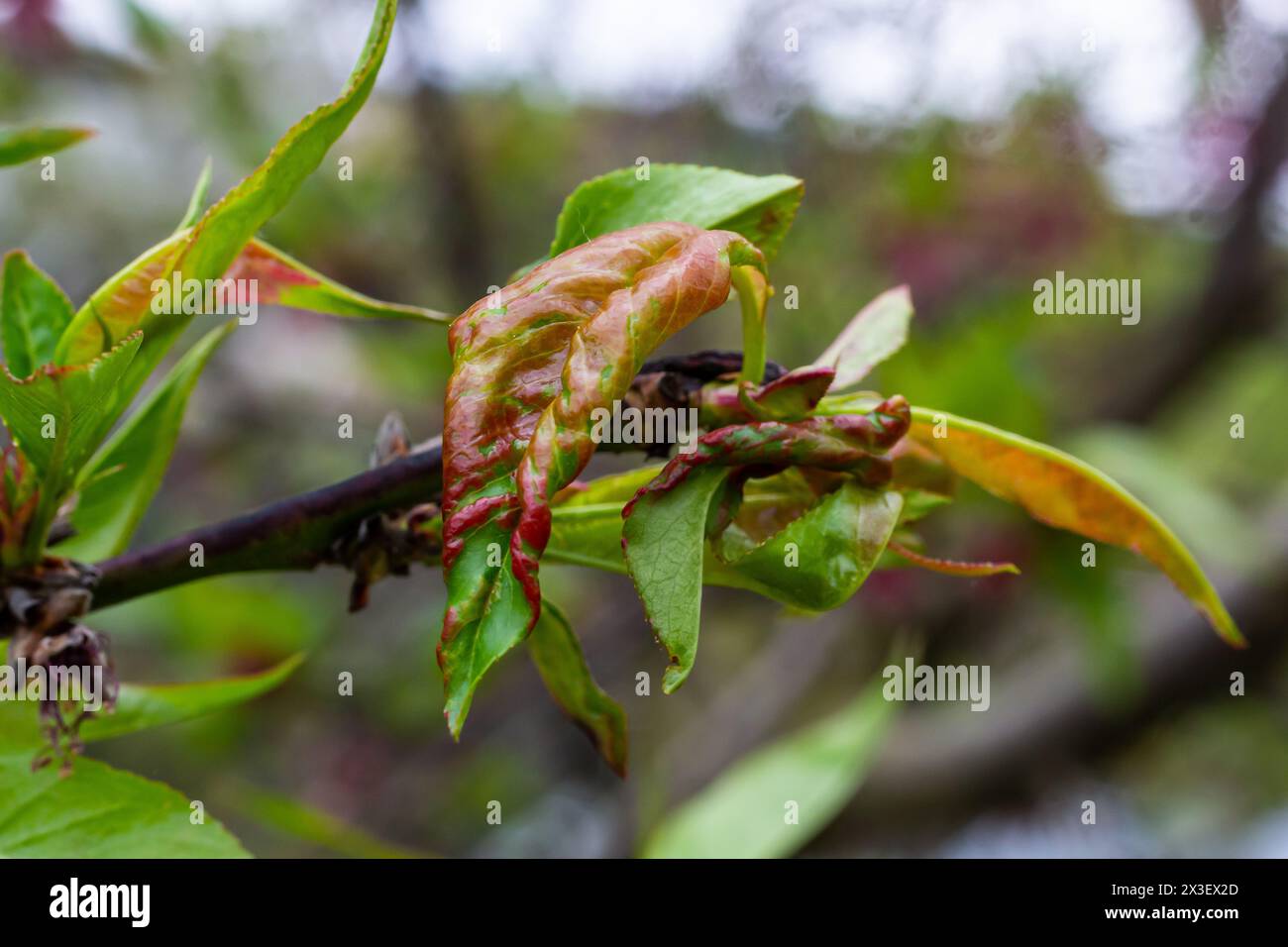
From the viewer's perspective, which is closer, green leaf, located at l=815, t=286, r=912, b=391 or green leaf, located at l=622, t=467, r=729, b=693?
green leaf, located at l=622, t=467, r=729, b=693

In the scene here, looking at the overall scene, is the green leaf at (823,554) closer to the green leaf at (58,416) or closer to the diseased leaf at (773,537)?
the diseased leaf at (773,537)

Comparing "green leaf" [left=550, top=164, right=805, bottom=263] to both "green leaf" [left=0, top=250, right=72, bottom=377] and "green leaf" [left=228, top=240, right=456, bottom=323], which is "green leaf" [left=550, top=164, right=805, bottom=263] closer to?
"green leaf" [left=228, top=240, right=456, bottom=323]

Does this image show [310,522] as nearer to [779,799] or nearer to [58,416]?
[58,416]

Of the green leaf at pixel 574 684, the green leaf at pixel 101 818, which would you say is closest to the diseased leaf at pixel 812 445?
the green leaf at pixel 574 684

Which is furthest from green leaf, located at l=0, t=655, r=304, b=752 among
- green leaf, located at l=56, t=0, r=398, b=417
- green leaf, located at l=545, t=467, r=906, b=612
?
green leaf, located at l=545, t=467, r=906, b=612

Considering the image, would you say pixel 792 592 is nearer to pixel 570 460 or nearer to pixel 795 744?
pixel 570 460

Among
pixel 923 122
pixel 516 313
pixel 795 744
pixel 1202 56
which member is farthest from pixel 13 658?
pixel 1202 56

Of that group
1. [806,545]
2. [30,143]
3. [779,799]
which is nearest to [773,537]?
[806,545]
